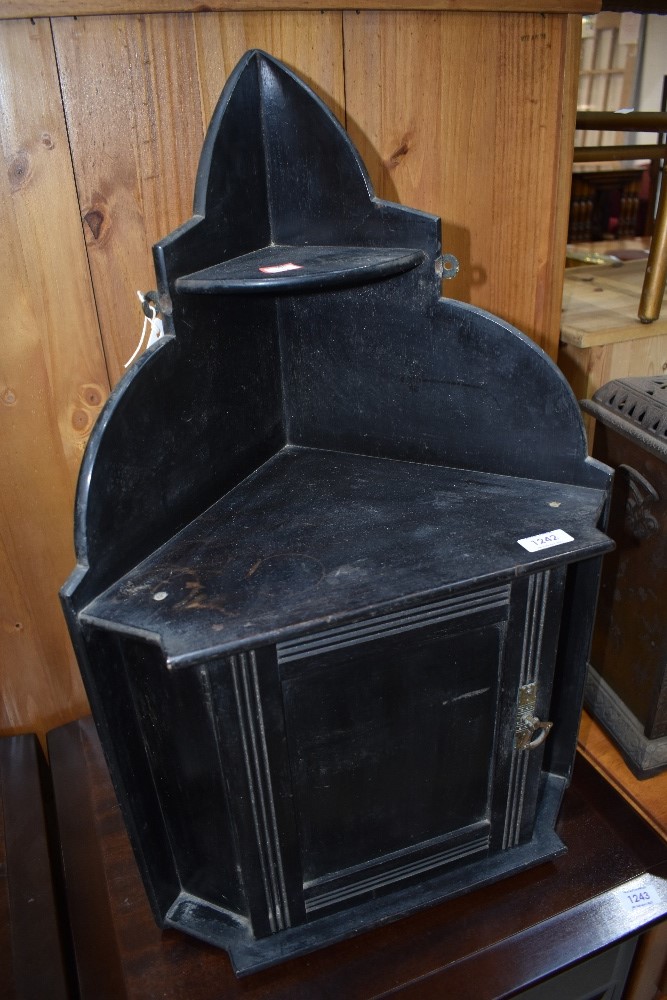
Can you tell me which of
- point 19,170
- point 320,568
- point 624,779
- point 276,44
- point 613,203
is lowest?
point 624,779

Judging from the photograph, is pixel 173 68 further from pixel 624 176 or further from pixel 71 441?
pixel 624 176

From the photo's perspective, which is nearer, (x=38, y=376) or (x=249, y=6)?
(x=249, y=6)

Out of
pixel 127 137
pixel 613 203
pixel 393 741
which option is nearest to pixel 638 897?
pixel 393 741

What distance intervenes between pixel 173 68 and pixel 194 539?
0.65m

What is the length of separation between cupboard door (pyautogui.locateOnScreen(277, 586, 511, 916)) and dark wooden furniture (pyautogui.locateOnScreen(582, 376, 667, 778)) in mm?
423

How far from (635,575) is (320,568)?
67 centimetres

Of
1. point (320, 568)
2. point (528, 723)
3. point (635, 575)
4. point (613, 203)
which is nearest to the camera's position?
point (320, 568)

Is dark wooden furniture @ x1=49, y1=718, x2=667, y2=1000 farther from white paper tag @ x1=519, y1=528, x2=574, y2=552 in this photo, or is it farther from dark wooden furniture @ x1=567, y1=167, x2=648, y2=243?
dark wooden furniture @ x1=567, y1=167, x2=648, y2=243

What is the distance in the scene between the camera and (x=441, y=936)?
1063 millimetres

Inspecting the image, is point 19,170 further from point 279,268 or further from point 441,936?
point 441,936

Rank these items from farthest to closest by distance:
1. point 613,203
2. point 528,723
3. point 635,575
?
point 613,203
point 635,575
point 528,723

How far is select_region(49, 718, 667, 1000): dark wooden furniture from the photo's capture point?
1014 millimetres

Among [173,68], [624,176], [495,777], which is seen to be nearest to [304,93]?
[173,68]

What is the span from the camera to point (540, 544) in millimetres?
945
